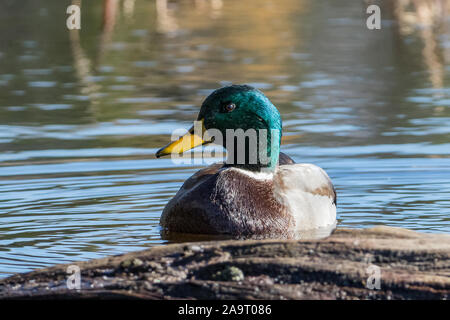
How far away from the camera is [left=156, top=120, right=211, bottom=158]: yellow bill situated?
7285mm

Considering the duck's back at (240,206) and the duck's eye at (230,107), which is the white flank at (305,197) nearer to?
the duck's back at (240,206)

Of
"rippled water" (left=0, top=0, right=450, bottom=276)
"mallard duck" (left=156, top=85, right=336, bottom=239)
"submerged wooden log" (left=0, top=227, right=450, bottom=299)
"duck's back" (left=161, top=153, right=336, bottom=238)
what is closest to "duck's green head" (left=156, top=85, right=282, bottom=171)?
"mallard duck" (left=156, top=85, right=336, bottom=239)

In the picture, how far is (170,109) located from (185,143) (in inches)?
212

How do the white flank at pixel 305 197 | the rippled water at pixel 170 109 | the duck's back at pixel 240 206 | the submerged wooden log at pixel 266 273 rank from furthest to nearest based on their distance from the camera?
the rippled water at pixel 170 109, the white flank at pixel 305 197, the duck's back at pixel 240 206, the submerged wooden log at pixel 266 273

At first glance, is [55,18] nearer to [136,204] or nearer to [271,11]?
[271,11]

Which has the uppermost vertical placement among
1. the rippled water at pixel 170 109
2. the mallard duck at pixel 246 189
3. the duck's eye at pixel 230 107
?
the duck's eye at pixel 230 107

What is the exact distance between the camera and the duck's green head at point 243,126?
7.34 meters

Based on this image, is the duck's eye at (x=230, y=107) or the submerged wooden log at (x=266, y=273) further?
the duck's eye at (x=230, y=107)

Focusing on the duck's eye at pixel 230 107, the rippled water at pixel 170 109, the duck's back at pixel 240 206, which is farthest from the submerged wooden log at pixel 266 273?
the duck's eye at pixel 230 107

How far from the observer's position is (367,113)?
1232cm

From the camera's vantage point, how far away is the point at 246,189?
23.4ft

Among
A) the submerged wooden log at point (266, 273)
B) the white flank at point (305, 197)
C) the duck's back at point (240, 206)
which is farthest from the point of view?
the white flank at point (305, 197)

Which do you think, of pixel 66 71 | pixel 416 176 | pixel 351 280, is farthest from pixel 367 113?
pixel 351 280

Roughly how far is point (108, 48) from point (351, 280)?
15176mm
